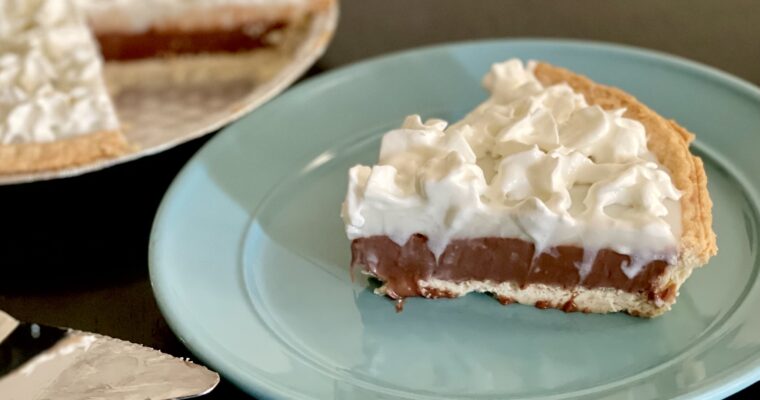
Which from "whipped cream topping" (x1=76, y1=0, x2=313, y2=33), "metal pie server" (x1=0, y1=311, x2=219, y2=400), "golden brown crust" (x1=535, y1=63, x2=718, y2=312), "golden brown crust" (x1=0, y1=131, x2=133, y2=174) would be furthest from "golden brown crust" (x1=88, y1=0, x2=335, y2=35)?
"metal pie server" (x1=0, y1=311, x2=219, y2=400)

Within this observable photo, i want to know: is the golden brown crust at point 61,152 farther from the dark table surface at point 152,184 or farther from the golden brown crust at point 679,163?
the golden brown crust at point 679,163

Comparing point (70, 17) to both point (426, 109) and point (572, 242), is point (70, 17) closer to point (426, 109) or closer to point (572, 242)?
point (426, 109)

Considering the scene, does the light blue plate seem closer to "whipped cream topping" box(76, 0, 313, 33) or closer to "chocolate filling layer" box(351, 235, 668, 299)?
"chocolate filling layer" box(351, 235, 668, 299)

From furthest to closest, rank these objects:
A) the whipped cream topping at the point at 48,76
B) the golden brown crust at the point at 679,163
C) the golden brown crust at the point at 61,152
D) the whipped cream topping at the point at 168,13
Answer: the whipped cream topping at the point at 168,13 < the whipped cream topping at the point at 48,76 < the golden brown crust at the point at 61,152 < the golden brown crust at the point at 679,163

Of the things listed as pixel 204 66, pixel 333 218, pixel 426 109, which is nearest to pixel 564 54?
pixel 426 109

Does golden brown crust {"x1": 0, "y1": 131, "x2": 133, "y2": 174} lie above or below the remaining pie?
below

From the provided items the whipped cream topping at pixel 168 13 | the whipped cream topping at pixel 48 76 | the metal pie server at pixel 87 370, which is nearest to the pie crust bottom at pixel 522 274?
the metal pie server at pixel 87 370
